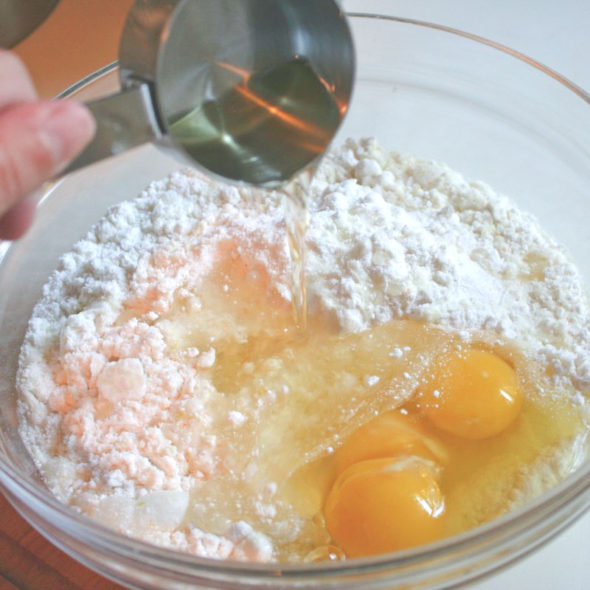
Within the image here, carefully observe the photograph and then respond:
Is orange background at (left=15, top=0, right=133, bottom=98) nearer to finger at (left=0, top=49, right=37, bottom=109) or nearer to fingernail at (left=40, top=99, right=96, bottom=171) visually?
finger at (left=0, top=49, right=37, bottom=109)

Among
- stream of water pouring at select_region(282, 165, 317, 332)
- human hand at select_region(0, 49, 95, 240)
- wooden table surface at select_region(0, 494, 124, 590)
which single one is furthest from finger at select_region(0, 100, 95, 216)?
wooden table surface at select_region(0, 494, 124, 590)

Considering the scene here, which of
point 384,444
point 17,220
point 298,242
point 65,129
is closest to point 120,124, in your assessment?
point 65,129

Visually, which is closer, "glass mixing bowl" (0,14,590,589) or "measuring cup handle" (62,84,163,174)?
"measuring cup handle" (62,84,163,174)

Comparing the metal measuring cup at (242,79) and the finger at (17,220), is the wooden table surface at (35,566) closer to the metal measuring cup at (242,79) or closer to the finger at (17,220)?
the finger at (17,220)

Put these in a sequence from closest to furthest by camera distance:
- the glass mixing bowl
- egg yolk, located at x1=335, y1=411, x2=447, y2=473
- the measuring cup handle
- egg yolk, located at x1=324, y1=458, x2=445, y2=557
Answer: the measuring cup handle → egg yolk, located at x1=324, y1=458, x2=445, y2=557 → egg yolk, located at x1=335, y1=411, x2=447, y2=473 → the glass mixing bowl

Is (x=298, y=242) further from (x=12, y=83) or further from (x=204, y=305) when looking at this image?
(x=12, y=83)

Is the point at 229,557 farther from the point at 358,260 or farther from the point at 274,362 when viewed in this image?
the point at 358,260
